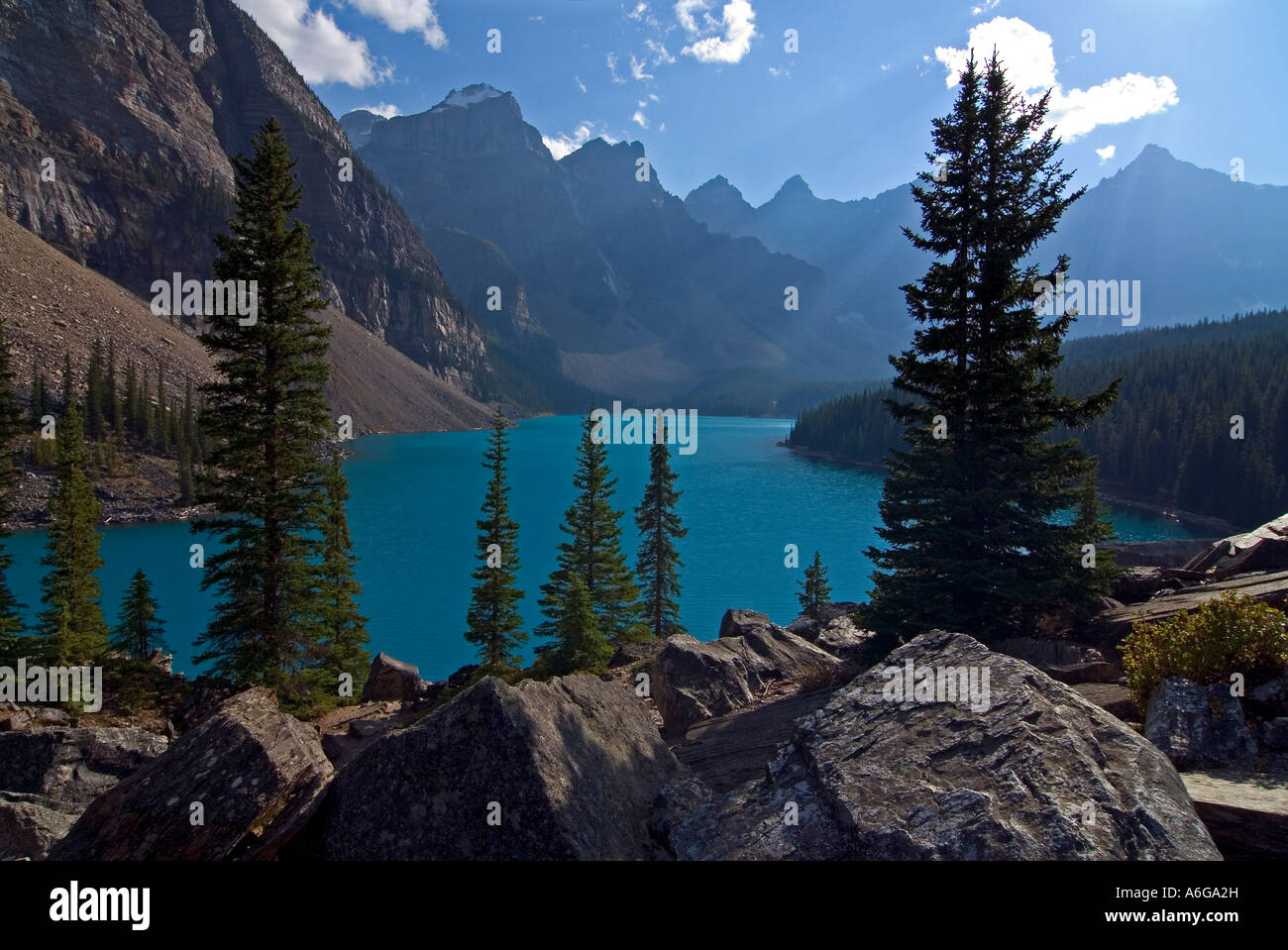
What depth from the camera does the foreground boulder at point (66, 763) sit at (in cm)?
1170

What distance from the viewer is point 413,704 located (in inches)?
884

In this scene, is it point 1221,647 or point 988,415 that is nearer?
point 1221,647

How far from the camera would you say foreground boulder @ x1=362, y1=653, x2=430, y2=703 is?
25.2 metres

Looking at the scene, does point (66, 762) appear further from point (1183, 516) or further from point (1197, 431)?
point (1197, 431)


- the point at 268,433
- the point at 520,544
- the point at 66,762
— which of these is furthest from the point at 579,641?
the point at 520,544

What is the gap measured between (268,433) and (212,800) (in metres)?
13.6

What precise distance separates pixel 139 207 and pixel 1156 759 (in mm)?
216820

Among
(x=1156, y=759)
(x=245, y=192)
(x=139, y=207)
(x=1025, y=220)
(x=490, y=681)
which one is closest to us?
(x=1156, y=759)

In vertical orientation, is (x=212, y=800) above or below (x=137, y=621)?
above

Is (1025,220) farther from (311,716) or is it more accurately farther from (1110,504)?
(1110,504)

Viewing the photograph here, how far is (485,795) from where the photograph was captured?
6.46 m

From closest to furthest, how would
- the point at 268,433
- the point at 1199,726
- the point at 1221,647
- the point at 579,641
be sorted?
the point at 1199,726, the point at 1221,647, the point at 268,433, the point at 579,641

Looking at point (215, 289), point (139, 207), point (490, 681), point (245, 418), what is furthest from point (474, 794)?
point (139, 207)

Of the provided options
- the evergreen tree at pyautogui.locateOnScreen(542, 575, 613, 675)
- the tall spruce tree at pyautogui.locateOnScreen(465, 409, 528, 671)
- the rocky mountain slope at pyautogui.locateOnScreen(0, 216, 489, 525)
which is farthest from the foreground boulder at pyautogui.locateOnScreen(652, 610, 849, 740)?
the rocky mountain slope at pyautogui.locateOnScreen(0, 216, 489, 525)
